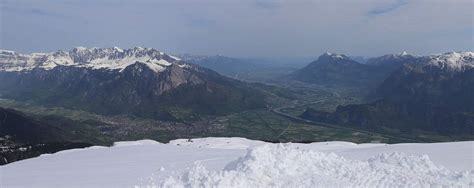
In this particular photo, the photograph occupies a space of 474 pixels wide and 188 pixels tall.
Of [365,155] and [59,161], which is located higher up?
[365,155]

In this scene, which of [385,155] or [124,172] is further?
[124,172]

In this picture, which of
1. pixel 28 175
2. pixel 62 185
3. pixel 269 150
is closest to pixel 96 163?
pixel 28 175

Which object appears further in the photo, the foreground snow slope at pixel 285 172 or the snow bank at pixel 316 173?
the foreground snow slope at pixel 285 172

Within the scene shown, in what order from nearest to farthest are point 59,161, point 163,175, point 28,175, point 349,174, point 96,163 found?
point 349,174
point 163,175
point 28,175
point 96,163
point 59,161

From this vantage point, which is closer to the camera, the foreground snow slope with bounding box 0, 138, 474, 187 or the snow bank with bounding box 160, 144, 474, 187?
the snow bank with bounding box 160, 144, 474, 187

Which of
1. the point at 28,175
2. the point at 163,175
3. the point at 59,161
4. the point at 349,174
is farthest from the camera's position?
the point at 59,161

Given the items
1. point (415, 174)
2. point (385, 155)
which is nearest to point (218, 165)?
point (385, 155)

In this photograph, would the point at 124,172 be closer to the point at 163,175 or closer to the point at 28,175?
the point at 163,175
